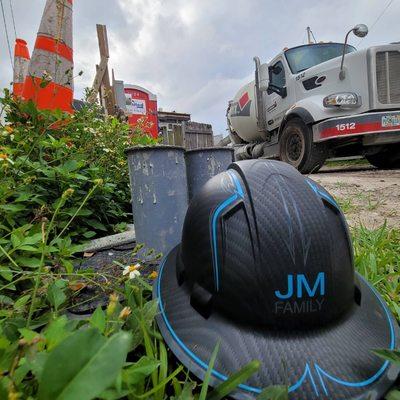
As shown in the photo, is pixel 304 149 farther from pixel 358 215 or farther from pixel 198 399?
pixel 198 399

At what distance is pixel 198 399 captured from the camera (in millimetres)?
677

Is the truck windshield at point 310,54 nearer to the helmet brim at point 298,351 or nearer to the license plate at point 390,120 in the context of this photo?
the license plate at point 390,120

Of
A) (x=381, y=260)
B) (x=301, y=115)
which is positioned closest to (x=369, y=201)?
(x=381, y=260)

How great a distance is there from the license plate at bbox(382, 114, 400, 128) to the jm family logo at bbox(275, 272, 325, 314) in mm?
4500

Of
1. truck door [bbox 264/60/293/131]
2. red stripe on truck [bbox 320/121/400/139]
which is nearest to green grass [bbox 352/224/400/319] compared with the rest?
red stripe on truck [bbox 320/121/400/139]

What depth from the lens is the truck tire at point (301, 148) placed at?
4.84m

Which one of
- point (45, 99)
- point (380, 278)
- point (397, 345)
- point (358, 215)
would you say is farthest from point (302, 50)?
point (397, 345)

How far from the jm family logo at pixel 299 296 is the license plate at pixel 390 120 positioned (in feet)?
14.8

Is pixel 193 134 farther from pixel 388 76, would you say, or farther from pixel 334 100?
pixel 388 76

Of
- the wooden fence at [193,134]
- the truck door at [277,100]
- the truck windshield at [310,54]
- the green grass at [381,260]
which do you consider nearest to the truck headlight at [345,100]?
the truck door at [277,100]

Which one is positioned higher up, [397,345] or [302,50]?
[302,50]

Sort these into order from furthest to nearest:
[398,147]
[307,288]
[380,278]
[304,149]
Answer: [398,147]
[304,149]
[380,278]
[307,288]

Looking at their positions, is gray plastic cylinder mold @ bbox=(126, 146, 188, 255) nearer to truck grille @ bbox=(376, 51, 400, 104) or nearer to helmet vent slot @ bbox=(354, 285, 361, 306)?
helmet vent slot @ bbox=(354, 285, 361, 306)

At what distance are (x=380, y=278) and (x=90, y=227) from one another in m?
1.57
